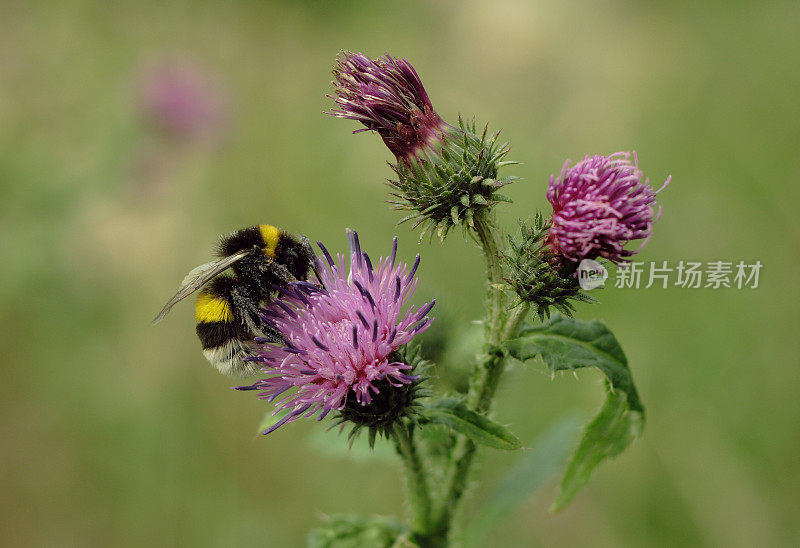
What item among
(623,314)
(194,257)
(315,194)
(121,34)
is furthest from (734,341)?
(121,34)

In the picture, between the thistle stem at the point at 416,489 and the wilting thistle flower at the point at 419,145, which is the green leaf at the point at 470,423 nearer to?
the thistle stem at the point at 416,489

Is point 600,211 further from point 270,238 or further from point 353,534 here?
point 353,534

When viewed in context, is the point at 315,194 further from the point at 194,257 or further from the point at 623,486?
the point at 623,486

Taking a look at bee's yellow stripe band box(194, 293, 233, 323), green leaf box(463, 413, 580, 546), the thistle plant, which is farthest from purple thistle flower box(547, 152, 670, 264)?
green leaf box(463, 413, 580, 546)

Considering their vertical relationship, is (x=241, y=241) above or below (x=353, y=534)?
above

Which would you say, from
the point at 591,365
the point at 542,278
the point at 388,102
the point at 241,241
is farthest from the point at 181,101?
the point at 591,365
